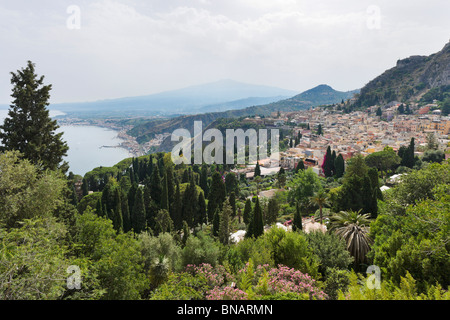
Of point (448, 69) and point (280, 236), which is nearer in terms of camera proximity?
point (280, 236)

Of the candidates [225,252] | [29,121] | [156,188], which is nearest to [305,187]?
[156,188]

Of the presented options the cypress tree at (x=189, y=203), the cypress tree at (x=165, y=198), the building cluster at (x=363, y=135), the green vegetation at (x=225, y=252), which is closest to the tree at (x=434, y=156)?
the building cluster at (x=363, y=135)

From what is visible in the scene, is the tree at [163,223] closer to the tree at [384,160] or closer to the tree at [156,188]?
the tree at [156,188]

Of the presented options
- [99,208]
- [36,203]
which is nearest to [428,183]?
[36,203]

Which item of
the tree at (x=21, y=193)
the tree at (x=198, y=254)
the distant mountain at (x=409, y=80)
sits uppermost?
the distant mountain at (x=409, y=80)

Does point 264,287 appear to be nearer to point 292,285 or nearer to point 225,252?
point 292,285
